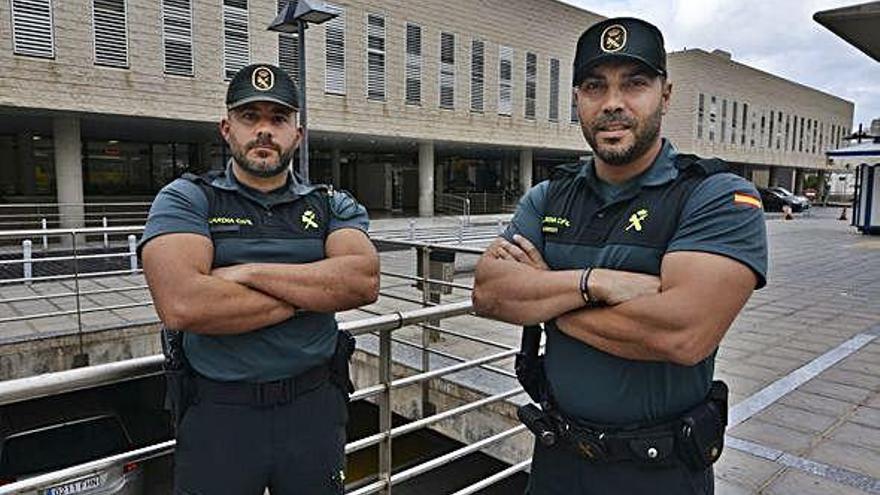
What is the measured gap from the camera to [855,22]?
5.72 metres

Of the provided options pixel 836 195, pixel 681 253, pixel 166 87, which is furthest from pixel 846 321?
pixel 836 195

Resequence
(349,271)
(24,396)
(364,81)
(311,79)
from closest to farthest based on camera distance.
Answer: (24,396)
(349,271)
(311,79)
(364,81)

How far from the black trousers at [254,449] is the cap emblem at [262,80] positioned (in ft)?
3.38

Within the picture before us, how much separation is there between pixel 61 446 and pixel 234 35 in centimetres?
1575

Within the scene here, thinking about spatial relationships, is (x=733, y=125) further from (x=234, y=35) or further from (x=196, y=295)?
(x=196, y=295)

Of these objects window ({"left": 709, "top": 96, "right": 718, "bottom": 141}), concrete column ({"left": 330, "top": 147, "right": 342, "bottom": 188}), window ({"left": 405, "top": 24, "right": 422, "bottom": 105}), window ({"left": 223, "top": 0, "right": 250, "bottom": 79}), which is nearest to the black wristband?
window ({"left": 223, "top": 0, "right": 250, "bottom": 79})

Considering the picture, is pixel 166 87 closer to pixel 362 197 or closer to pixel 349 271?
pixel 362 197

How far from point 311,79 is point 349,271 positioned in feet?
64.5

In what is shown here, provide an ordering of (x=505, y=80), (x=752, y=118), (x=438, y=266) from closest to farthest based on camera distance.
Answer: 1. (x=438, y=266)
2. (x=505, y=80)
3. (x=752, y=118)

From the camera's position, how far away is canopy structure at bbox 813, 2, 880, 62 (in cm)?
543

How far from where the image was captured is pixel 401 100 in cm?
2264

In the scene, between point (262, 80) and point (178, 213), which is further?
point (262, 80)

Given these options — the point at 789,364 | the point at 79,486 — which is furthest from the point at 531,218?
the point at 79,486

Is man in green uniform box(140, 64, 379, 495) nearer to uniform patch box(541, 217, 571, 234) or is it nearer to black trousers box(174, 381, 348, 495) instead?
black trousers box(174, 381, 348, 495)
